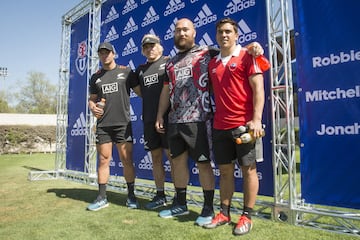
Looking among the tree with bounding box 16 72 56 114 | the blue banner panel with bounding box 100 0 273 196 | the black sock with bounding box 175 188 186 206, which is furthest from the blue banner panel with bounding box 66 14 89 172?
the tree with bounding box 16 72 56 114

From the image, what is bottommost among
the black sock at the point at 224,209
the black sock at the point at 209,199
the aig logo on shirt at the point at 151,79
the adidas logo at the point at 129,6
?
the black sock at the point at 224,209

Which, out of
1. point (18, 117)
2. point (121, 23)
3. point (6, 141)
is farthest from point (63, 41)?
point (18, 117)

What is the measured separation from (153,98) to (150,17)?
2.04 metres

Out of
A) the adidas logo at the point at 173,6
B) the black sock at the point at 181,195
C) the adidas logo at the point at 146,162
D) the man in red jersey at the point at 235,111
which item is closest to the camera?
the man in red jersey at the point at 235,111

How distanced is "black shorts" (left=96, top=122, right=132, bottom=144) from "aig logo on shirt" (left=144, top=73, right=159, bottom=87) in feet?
1.94

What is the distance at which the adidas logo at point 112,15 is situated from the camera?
5804 millimetres

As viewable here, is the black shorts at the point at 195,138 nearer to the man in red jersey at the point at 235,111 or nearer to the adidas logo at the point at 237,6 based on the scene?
the man in red jersey at the point at 235,111

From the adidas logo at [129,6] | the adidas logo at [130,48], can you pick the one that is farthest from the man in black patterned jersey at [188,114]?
the adidas logo at [129,6]

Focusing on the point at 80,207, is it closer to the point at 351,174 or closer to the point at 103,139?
the point at 103,139

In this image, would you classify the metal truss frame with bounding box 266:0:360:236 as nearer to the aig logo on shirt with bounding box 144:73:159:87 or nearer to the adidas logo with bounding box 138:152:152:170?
the aig logo on shirt with bounding box 144:73:159:87

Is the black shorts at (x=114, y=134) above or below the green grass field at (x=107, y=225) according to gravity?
above

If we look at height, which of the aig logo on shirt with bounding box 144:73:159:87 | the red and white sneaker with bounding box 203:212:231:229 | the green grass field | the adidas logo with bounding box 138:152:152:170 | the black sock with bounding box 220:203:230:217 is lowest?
the green grass field

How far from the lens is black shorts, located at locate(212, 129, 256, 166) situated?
2.57 meters

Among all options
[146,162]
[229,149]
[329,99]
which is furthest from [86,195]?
[329,99]
